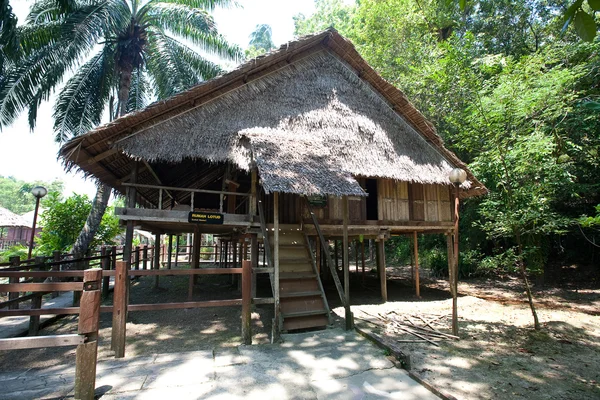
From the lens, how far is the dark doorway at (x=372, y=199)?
34.3 feet

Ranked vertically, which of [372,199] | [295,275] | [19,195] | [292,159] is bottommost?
[295,275]

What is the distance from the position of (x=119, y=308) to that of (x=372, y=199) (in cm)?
850

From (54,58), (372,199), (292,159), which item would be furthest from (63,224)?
(372,199)

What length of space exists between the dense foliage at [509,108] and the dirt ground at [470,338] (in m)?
1.24

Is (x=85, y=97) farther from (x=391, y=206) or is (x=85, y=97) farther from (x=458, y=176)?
(x=458, y=176)

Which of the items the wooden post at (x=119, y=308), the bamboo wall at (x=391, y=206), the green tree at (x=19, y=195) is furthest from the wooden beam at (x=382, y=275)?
the green tree at (x=19, y=195)

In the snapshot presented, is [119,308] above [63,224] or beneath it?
beneath

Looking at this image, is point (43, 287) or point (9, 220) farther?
point (9, 220)

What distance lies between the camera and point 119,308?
402 centimetres

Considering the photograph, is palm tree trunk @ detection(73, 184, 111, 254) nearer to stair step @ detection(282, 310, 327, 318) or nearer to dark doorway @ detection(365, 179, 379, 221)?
stair step @ detection(282, 310, 327, 318)

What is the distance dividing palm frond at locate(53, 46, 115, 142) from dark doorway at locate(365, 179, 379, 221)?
34.5 ft

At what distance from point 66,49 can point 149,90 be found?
4131 millimetres

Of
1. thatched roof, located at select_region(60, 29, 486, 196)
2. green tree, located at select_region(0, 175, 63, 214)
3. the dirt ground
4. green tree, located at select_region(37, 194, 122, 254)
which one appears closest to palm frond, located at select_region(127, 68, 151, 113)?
green tree, located at select_region(37, 194, 122, 254)

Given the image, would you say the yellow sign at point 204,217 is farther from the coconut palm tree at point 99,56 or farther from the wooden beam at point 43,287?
the coconut palm tree at point 99,56
